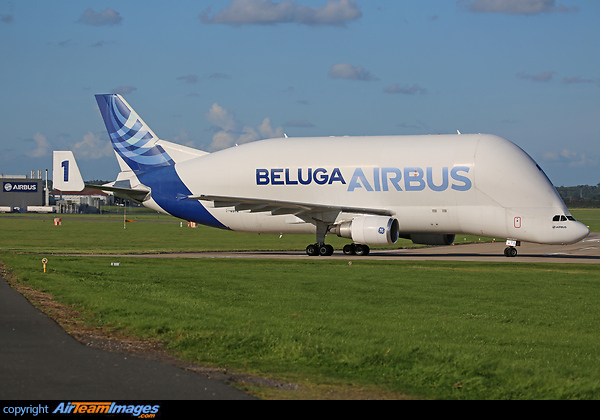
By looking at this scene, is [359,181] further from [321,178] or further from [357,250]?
[357,250]

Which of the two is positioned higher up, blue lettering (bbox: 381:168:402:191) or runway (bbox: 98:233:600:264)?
blue lettering (bbox: 381:168:402:191)

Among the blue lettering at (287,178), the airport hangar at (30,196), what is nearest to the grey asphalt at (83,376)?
the blue lettering at (287,178)

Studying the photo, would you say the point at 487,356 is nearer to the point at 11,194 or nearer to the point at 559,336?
the point at 559,336

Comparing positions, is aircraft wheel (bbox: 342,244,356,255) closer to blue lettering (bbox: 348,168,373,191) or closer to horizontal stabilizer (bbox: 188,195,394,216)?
horizontal stabilizer (bbox: 188,195,394,216)

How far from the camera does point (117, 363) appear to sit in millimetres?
8867

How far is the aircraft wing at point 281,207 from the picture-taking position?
3322 cm

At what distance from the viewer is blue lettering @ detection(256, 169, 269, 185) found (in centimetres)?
3578

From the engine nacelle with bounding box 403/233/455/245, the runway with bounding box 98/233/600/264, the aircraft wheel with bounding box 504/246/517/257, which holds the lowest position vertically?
the runway with bounding box 98/233/600/264

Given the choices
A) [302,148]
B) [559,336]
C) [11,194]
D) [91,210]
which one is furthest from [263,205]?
[11,194]

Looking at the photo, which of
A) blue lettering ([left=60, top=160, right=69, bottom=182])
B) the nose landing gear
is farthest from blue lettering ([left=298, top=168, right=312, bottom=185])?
blue lettering ([left=60, top=160, right=69, bottom=182])

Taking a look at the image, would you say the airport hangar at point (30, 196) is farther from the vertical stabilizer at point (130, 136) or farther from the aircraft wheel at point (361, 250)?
the aircraft wheel at point (361, 250)

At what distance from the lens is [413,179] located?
32719 millimetres

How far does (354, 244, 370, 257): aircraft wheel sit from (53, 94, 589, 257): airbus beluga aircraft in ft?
0.17
